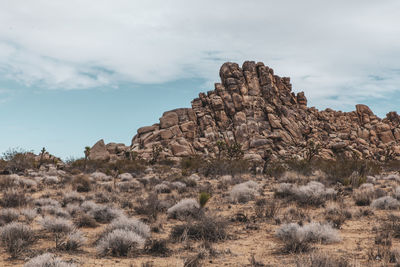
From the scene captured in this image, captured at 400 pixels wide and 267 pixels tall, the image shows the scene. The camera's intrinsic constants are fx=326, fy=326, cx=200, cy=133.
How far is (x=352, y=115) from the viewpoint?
276 feet

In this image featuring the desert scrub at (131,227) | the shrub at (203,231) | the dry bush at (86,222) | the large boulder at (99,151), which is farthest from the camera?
the large boulder at (99,151)

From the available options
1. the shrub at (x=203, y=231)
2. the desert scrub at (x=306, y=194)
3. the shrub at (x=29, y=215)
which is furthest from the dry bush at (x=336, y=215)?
the shrub at (x=29, y=215)

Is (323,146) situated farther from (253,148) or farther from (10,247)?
(10,247)

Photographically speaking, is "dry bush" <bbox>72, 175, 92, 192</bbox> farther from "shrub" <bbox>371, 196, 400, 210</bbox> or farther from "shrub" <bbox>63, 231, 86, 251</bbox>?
"shrub" <bbox>371, 196, 400, 210</bbox>

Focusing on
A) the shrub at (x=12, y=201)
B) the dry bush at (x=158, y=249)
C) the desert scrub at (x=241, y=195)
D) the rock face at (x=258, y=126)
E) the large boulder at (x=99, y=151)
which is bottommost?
the dry bush at (x=158, y=249)

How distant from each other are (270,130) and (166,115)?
2211 cm

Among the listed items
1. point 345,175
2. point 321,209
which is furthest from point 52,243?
point 345,175

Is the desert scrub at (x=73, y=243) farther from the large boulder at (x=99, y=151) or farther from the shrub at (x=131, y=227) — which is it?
the large boulder at (x=99, y=151)

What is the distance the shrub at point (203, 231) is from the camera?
8.19 metres

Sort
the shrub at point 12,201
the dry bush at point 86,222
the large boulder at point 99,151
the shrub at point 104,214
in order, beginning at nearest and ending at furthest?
the dry bush at point 86,222, the shrub at point 104,214, the shrub at point 12,201, the large boulder at point 99,151

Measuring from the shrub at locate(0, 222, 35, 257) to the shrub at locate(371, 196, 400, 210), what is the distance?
1094 cm

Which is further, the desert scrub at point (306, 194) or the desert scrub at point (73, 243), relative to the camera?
the desert scrub at point (306, 194)

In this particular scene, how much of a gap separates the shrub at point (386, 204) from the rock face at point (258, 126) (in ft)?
155

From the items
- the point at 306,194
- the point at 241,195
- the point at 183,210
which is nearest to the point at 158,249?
the point at 183,210
